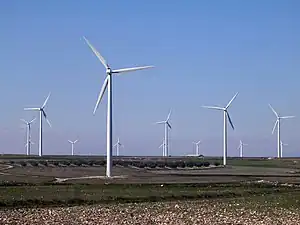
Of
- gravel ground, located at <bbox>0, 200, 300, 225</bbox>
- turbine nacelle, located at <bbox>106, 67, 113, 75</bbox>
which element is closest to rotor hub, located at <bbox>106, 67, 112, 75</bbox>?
turbine nacelle, located at <bbox>106, 67, 113, 75</bbox>

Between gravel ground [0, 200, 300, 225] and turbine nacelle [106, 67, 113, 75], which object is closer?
gravel ground [0, 200, 300, 225]

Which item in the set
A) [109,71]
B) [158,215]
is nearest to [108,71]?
[109,71]

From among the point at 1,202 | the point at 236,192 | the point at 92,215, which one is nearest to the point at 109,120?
the point at 236,192

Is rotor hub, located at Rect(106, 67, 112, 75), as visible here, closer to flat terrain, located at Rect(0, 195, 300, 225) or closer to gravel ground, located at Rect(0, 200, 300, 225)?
flat terrain, located at Rect(0, 195, 300, 225)

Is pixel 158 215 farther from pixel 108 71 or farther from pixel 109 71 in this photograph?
pixel 108 71

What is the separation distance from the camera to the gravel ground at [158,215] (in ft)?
111

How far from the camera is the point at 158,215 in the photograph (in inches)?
1446

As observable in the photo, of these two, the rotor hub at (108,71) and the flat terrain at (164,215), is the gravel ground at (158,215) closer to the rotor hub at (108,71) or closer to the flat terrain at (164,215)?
the flat terrain at (164,215)

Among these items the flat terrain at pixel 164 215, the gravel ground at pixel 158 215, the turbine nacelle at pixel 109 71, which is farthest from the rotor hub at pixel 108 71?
the gravel ground at pixel 158 215

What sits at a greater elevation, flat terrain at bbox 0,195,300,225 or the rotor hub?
the rotor hub

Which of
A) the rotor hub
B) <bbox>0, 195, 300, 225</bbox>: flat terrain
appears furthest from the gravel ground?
the rotor hub

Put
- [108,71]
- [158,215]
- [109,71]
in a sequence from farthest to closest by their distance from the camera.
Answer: [108,71], [109,71], [158,215]

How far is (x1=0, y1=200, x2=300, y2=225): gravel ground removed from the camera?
33688 mm

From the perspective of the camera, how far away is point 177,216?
3625 centimetres
